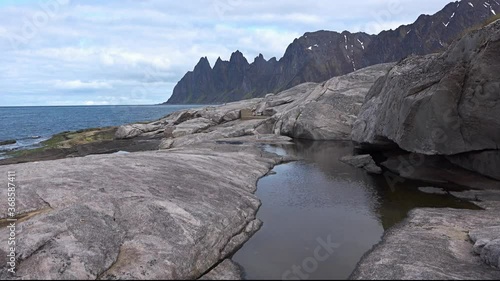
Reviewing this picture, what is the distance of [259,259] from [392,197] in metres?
17.9

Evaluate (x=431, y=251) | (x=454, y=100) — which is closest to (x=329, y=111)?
(x=454, y=100)

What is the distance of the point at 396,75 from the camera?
47.2 m

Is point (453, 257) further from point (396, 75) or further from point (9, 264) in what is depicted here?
point (396, 75)

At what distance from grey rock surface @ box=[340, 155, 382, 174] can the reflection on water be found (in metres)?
1.32

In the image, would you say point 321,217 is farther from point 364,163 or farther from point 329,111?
point 329,111

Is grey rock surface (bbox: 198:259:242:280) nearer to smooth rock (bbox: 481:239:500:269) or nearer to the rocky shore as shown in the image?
the rocky shore

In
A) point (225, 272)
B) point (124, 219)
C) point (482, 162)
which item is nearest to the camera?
point (225, 272)

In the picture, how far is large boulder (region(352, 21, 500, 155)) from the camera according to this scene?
33.1 m

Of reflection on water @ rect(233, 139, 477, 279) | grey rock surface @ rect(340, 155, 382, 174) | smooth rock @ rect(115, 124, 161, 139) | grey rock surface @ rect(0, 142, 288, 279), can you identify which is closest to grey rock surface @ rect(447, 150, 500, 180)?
reflection on water @ rect(233, 139, 477, 279)

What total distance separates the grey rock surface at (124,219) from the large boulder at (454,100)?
62.2 ft

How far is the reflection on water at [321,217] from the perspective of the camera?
2080 cm

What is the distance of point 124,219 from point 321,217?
47.1ft

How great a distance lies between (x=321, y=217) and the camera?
28.6m

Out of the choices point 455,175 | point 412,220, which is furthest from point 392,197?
point 455,175
